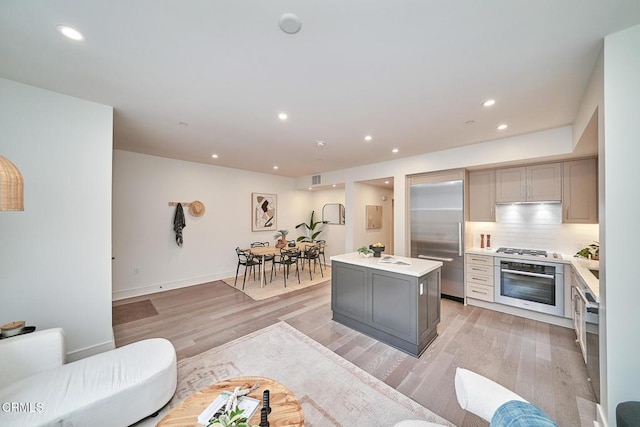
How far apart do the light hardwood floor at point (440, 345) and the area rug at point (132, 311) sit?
0.13 meters

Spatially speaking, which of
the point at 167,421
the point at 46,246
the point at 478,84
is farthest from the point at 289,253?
the point at 478,84

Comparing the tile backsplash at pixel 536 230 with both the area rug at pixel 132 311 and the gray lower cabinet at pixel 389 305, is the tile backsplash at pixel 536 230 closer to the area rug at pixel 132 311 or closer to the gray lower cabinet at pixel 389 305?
the gray lower cabinet at pixel 389 305

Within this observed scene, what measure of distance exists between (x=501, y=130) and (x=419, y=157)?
55.9 inches

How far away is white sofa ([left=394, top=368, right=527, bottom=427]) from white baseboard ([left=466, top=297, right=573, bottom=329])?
323 centimetres

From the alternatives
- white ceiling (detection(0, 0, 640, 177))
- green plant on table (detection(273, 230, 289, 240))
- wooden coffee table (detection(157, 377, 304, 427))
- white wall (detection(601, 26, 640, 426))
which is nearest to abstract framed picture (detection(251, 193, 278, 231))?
green plant on table (detection(273, 230, 289, 240))

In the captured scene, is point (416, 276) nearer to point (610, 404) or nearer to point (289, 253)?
point (610, 404)

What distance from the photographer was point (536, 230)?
3775 mm

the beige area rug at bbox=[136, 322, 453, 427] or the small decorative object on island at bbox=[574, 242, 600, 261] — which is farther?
the small decorative object on island at bbox=[574, 242, 600, 261]

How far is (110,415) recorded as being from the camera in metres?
1.53

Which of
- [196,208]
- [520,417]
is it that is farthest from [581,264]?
[196,208]

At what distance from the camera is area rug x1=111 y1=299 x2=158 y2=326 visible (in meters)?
3.41

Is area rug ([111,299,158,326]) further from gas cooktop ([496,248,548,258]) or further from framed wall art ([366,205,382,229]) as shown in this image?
gas cooktop ([496,248,548,258])

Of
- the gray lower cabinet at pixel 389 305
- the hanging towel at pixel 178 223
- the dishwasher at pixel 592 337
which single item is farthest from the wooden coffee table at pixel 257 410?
the hanging towel at pixel 178 223

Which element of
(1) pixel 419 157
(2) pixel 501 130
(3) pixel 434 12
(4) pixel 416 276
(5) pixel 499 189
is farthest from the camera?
(1) pixel 419 157
